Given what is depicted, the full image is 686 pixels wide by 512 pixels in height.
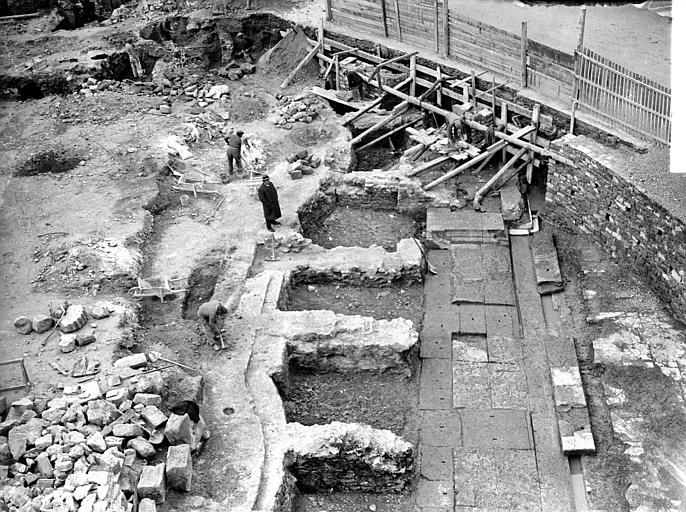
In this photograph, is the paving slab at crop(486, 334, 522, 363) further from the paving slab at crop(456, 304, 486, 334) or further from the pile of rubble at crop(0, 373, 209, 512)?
the pile of rubble at crop(0, 373, 209, 512)

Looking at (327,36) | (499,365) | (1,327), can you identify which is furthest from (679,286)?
(327,36)

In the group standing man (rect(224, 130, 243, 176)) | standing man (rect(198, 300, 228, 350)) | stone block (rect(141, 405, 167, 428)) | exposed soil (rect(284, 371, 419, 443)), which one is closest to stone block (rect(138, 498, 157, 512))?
stone block (rect(141, 405, 167, 428))

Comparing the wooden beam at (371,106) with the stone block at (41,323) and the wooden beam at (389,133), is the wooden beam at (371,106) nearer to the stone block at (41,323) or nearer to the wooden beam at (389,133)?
the wooden beam at (389,133)

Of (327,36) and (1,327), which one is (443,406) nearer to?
(1,327)

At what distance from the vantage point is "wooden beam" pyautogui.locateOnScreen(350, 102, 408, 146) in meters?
15.2

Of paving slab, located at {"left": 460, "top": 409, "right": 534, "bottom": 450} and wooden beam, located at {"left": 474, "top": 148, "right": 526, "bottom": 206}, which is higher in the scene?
wooden beam, located at {"left": 474, "top": 148, "right": 526, "bottom": 206}

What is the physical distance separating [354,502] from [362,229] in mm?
5722

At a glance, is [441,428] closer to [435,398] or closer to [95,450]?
[435,398]

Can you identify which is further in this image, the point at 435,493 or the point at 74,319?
the point at 74,319

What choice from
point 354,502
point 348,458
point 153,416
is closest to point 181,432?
point 153,416

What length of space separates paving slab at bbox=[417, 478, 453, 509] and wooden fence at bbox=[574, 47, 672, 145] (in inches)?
258

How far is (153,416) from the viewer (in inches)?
337

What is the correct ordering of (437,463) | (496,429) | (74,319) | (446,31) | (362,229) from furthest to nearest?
(446,31) → (362,229) → (74,319) → (496,429) → (437,463)

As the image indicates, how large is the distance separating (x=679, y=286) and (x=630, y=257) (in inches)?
49.9
